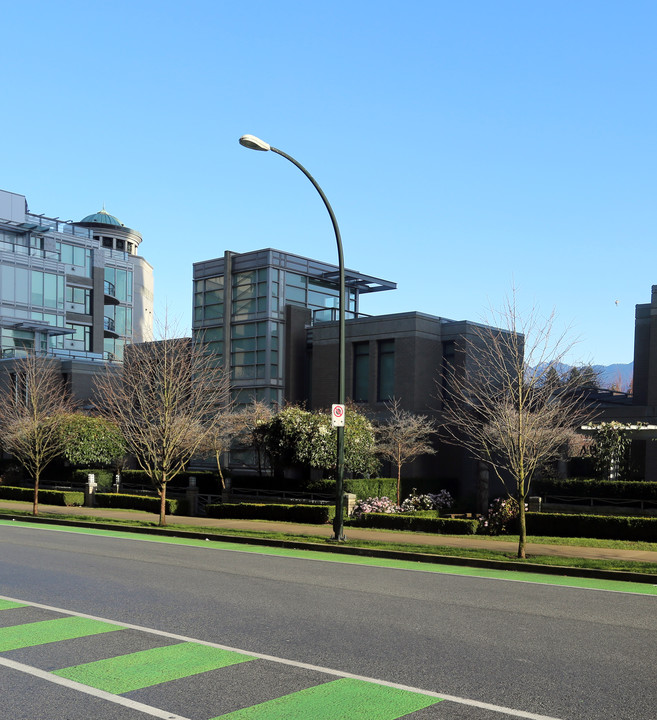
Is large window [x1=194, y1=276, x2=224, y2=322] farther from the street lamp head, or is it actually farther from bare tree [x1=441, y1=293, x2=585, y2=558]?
the street lamp head

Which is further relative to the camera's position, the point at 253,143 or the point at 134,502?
the point at 134,502

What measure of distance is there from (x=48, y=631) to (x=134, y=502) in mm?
24208

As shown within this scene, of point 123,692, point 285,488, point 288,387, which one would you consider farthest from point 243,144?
point 288,387

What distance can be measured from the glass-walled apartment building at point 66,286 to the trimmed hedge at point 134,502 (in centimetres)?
1273

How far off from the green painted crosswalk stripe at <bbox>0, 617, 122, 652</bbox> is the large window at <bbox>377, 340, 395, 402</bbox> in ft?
104

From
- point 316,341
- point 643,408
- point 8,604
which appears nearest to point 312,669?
point 8,604

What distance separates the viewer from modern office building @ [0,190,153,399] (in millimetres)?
63309

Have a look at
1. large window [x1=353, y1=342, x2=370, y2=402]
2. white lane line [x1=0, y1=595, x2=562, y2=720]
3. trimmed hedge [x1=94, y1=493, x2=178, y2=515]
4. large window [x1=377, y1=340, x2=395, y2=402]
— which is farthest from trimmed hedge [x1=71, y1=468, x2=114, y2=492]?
white lane line [x1=0, y1=595, x2=562, y2=720]

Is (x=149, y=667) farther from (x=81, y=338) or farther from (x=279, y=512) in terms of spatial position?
(x=81, y=338)

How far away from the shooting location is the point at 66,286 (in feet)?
254

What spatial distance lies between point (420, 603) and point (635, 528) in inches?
445

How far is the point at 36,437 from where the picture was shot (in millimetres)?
A: 30906

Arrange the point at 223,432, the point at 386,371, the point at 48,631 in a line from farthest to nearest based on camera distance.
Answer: the point at 386,371
the point at 223,432
the point at 48,631

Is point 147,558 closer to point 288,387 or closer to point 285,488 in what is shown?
point 285,488
